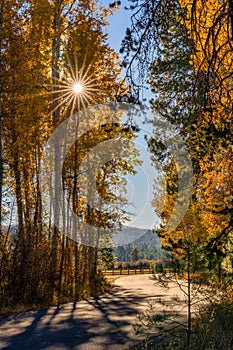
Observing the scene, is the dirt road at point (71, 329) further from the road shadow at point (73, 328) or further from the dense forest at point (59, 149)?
the dense forest at point (59, 149)

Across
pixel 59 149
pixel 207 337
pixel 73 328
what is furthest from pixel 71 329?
pixel 59 149

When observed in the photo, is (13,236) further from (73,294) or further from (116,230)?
(116,230)

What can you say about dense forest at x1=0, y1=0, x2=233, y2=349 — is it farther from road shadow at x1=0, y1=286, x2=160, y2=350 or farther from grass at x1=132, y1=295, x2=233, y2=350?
road shadow at x1=0, y1=286, x2=160, y2=350

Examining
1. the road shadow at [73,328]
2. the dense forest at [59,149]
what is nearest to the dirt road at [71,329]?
the road shadow at [73,328]

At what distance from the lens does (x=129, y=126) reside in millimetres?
4371

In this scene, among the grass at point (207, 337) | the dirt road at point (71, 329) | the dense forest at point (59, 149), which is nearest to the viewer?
the grass at point (207, 337)

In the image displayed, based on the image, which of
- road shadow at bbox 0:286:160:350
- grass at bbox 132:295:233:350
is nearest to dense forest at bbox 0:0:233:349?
grass at bbox 132:295:233:350

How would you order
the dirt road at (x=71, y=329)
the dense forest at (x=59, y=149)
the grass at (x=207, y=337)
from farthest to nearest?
the dense forest at (x=59, y=149)
the dirt road at (x=71, y=329)
the grass at (x=207, y=337)

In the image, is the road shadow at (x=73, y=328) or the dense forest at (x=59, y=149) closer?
the road shadow at (x=73, y=328)

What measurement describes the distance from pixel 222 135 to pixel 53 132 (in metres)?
9.39

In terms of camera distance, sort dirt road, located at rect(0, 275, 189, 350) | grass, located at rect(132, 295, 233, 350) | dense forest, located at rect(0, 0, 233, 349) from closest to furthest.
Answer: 1. grass, located at rect(132, 295, 233, 350)
2. dirt road, located at rect(0, 275, 189, 350)
3. dense forest, located at rect(0, 0, 233, 349)

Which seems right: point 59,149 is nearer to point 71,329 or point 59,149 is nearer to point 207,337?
point 71,329

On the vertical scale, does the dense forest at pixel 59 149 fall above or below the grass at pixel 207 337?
above

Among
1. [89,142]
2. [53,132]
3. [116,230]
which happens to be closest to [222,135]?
[53,132]
